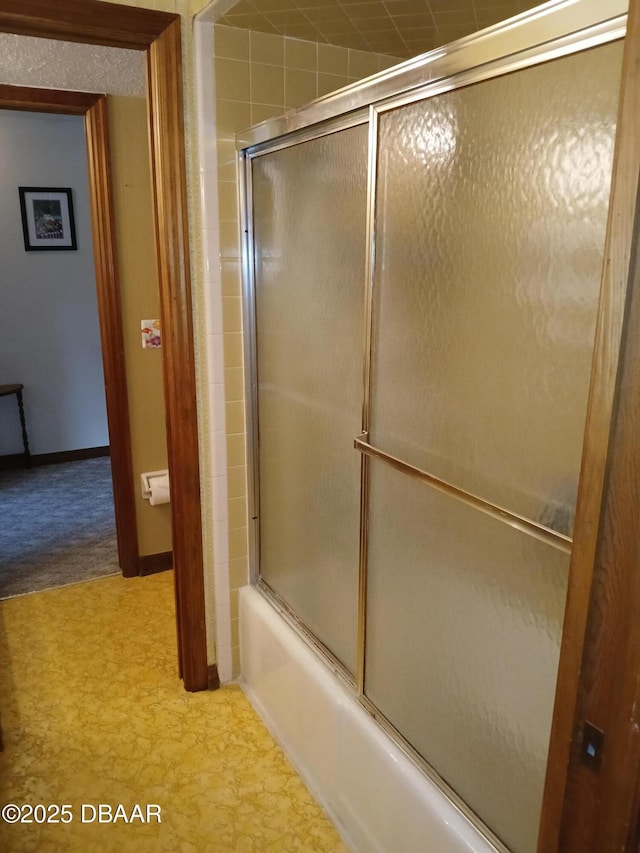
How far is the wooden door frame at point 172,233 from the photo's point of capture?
1.67 meters

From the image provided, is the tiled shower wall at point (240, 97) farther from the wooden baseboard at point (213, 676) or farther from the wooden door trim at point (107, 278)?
the wooden door trim at point (107, 278)

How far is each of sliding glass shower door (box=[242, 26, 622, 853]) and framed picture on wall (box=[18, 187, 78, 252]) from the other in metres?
3.07

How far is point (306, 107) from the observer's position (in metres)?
1.57

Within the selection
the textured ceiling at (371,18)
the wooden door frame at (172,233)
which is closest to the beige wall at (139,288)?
the wooden door frame at (172,233)

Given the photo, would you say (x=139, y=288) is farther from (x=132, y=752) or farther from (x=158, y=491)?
(x=132, y=752)

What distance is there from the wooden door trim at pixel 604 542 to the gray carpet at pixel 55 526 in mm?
2733

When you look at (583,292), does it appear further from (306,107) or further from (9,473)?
(9,473)

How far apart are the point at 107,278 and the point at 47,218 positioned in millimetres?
1988

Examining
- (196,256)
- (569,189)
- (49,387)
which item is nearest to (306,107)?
(196,256)

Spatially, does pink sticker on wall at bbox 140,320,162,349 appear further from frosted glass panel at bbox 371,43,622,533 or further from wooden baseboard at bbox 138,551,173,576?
frosted glass panel at bbox 371,43,622,533

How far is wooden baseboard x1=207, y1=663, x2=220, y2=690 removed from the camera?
2256 mm

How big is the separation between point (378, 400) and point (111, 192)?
1898 mm

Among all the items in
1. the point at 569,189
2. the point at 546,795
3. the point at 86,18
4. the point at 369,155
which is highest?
the point at 86,18

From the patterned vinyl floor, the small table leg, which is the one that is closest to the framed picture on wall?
the small table leg
